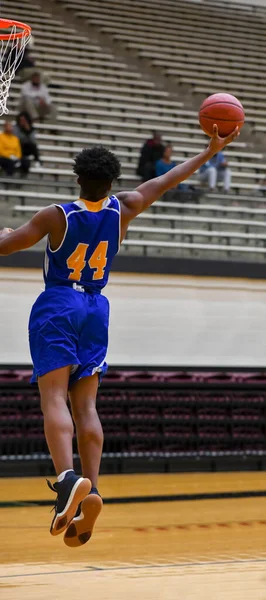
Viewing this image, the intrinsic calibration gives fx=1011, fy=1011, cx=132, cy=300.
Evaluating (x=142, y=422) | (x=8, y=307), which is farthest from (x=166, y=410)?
(x=8, y=307)

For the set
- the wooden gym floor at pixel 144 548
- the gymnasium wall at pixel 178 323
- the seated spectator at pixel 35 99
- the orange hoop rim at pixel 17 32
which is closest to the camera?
the wooden gym floor at pixel 144 548

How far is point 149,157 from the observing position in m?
14.4

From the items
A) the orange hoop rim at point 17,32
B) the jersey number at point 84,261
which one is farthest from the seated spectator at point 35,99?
the jersey number at point 84,261

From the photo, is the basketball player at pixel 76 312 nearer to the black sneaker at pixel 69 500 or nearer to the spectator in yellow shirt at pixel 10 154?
the black sneaker at pixel 69 500

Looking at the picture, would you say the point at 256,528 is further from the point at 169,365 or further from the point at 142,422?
the point at 169,365

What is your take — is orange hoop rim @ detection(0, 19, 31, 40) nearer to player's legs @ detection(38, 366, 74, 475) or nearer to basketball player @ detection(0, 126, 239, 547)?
basketball player @ detection(0, 126, 239, 547)

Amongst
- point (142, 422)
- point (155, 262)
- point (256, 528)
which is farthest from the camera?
point (155, 262)

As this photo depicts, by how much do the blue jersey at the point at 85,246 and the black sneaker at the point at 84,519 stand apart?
1.02 metres

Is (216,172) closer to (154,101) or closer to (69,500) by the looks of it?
(154,101)

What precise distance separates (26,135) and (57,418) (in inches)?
376

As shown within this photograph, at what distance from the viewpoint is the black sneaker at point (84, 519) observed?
464cm

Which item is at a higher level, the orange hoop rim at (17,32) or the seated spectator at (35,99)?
the orange hoop rim at (17,32)

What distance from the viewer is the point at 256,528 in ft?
26.2

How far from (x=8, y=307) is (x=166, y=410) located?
2.38m
